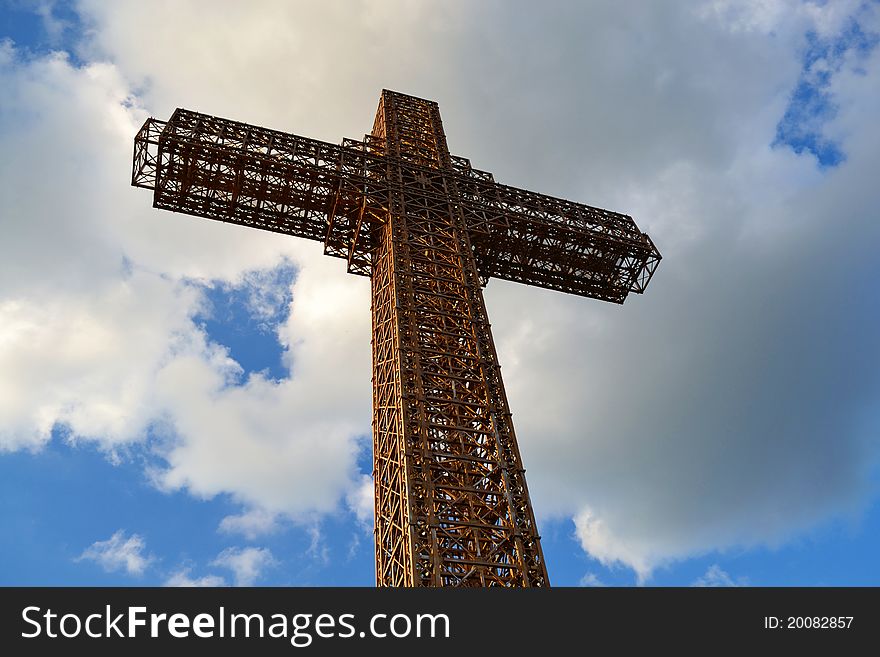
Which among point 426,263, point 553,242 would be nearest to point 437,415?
point 426,263

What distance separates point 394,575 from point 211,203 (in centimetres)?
1030

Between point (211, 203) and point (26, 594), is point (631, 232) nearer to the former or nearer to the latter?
point (211, 203)

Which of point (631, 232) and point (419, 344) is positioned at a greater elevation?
point (631, 232)

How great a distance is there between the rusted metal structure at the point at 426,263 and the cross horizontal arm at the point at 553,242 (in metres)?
0.04

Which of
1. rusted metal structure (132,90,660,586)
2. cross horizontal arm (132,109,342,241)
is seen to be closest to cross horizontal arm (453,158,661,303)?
rusted metal structure (132,90,660,586)

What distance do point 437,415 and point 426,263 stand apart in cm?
428

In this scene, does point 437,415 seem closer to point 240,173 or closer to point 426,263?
point 426,263

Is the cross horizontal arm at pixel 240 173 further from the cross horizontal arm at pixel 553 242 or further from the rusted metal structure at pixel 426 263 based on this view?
the cross horizontal arm at pixel 553 242

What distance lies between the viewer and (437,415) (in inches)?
569

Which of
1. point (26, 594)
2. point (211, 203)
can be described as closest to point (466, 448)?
point (26, 594)

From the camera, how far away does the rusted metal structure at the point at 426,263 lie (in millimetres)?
13070

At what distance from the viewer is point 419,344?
15.7 metres

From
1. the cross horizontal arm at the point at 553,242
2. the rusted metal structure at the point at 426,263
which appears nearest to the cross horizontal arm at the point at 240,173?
the rusted metal structure at the point at 426,263

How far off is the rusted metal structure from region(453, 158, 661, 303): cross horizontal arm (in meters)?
0.04
